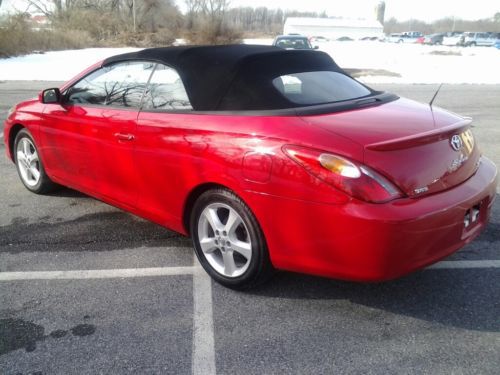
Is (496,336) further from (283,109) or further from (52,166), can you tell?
(52,166)

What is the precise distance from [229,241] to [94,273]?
1.06 meters

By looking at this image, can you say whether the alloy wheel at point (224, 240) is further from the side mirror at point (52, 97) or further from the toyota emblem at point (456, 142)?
the side mirror at point (52, 97)

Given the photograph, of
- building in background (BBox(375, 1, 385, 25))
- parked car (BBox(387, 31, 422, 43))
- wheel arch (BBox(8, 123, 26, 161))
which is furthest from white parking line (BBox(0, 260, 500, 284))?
building in background (BBox(375, 1, 385, 25))

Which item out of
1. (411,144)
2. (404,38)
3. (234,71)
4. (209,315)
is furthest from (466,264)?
(404,38)

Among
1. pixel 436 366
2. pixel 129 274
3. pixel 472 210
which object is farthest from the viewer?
pixel 129 274

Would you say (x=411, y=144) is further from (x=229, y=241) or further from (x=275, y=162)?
(x=229, y=241)

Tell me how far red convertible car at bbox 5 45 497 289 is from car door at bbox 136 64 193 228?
1cm

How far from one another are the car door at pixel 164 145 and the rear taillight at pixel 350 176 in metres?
0.90

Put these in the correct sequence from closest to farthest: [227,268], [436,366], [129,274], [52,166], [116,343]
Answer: [436,366], [116,343], [227,268], [129,274], [52,166]

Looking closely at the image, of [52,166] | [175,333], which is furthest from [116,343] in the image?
[52,166]

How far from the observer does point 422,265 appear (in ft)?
8.51

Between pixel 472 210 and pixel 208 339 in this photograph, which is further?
pixel 472 210

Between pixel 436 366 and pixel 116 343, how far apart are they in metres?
1.67

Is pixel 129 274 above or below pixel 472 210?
below
